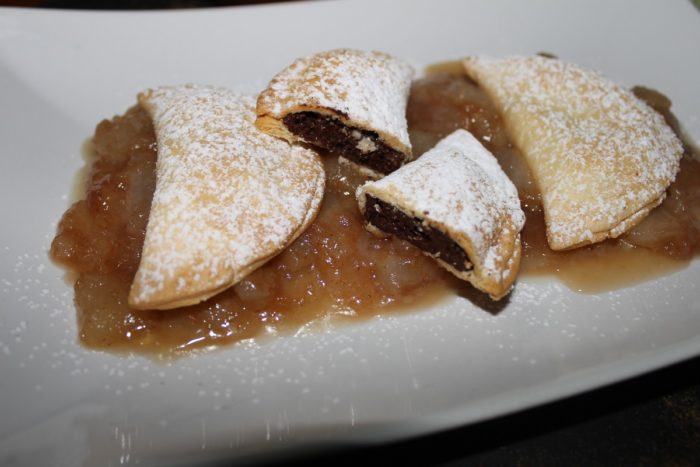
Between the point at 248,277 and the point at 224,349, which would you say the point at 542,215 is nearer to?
the point at 248,277

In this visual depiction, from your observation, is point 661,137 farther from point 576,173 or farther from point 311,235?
point 311,235

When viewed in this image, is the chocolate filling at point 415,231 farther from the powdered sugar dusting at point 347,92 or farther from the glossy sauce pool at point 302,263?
the powdered sugar dusting at point 347,92

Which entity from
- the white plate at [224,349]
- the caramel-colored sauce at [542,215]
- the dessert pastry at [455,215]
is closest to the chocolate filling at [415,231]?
the dessert pastry at [455,215]

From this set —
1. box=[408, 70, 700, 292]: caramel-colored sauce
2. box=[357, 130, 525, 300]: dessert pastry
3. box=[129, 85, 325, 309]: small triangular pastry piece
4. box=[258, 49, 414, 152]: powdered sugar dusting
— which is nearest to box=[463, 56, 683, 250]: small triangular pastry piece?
box=[408, 70, 700, 292]: caramel-colored sauce

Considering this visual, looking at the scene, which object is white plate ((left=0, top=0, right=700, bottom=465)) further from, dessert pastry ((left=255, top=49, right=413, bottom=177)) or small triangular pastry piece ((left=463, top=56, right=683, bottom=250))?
dessert pastry ((left=255, top=49, right=413, bottom=177))

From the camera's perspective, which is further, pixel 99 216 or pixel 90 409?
pixel 99 216

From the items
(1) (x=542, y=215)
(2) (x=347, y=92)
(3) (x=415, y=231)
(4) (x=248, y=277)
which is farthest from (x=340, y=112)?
(1) (x=542, y=215)

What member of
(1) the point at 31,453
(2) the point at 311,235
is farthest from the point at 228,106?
(1) the point at 31,453
